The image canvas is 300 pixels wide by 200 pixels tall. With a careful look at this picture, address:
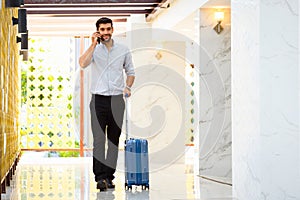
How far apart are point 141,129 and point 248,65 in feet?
17.7

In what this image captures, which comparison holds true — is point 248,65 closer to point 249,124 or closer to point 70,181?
point 249,124

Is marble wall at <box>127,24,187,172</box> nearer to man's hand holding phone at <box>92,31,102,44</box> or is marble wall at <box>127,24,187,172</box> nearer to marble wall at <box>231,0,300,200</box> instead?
man's hand holding phone at <box>92,31,102,44</box>

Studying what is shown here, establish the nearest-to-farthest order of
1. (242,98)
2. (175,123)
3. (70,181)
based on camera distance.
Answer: (242,98) → (70,181) → (175,123)

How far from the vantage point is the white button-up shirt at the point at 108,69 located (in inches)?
233

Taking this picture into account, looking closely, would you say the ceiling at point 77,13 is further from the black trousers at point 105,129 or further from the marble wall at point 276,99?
the marble wall at point 276,99

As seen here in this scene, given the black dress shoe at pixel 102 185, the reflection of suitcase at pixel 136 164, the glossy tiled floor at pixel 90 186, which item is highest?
the reflection of suitcase at pixel 136 164

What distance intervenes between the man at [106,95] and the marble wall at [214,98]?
5.24 feet

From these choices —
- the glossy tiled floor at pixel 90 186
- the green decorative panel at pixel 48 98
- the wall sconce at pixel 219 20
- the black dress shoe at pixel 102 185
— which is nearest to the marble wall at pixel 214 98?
the wall sconce at pixel 219 20

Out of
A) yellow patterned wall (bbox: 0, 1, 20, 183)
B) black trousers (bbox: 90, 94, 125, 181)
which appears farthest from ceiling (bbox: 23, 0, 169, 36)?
black trousers (bbox: 90, 94, 125, 181)

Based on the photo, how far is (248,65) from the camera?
4.81m

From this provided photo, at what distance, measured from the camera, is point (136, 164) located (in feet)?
19.2

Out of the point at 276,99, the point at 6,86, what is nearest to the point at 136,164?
the point at 6,86

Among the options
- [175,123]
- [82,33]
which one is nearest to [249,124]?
[175,123]

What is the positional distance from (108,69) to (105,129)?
19.4 inches
